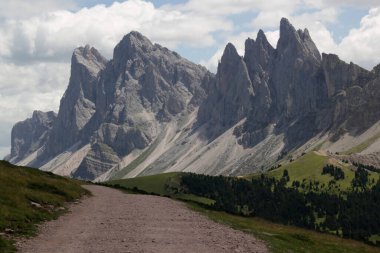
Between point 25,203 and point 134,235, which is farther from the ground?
point 25,203

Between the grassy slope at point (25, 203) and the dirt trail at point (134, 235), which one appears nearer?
the dirt trail at point (134, 235)

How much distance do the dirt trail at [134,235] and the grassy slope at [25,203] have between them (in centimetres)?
118

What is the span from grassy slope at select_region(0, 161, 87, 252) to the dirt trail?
1175 mm

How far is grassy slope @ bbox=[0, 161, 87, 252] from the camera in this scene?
118 feet

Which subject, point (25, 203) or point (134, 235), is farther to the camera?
point (25, 203)

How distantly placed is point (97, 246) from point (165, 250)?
4.28 meters

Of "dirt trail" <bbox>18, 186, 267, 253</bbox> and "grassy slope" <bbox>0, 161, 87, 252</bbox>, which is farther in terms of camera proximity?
"grassy slope" <bbox>0, 161, 87, 252</bbox>

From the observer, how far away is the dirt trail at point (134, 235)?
31062 millimetres

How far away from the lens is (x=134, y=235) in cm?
3581

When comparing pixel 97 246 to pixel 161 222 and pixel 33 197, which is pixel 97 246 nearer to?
pixel 161 222

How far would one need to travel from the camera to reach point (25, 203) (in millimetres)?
46500

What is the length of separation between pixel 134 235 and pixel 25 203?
15.3m

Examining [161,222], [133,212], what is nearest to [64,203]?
[133,212]

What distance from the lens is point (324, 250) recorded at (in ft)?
140
